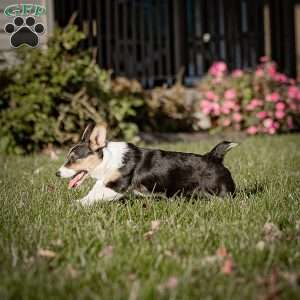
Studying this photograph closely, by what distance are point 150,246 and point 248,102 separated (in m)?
7.76

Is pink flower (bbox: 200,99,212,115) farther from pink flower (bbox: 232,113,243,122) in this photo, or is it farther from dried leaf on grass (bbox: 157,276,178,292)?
dried leaf on grass (bbox: 157,276,178,292)

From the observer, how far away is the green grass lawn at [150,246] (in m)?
2.34

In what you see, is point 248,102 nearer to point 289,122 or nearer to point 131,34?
point 289,122

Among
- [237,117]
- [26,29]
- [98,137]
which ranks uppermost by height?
[26,29]

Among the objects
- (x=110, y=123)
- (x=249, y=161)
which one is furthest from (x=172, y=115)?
(x=249, y=161)

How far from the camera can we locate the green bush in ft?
26.1

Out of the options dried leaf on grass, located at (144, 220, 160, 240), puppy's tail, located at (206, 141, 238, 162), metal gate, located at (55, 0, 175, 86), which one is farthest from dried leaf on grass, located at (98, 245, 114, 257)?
metal gate, located at (55, 0, 175, 86)

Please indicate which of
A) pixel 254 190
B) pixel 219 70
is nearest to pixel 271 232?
pixel 254 190

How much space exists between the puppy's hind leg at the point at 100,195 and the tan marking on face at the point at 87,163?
146mm

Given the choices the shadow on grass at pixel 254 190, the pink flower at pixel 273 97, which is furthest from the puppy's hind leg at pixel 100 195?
the pink flower at pixel 273 97

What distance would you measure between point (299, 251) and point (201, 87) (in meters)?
8.20

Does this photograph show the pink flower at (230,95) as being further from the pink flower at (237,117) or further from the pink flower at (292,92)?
the pink flower at (292,92)

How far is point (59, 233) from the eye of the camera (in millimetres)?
3277

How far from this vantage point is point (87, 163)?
4352 mm
